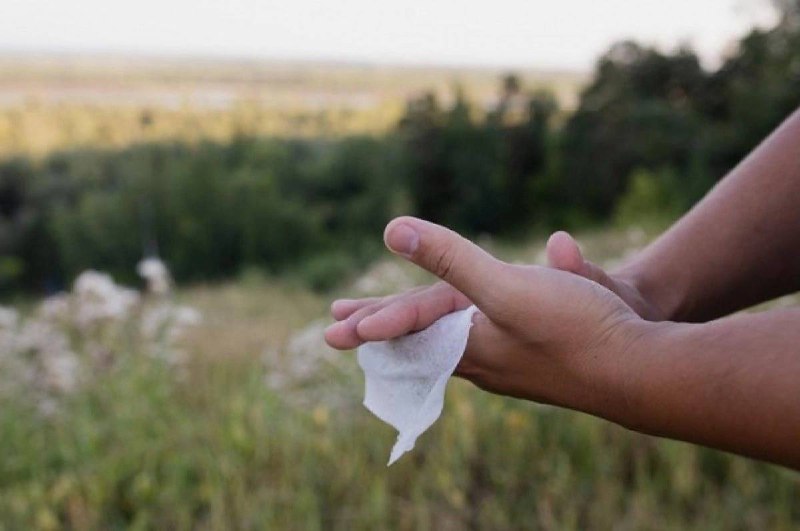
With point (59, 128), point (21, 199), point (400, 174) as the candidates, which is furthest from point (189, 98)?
point (400, 174)

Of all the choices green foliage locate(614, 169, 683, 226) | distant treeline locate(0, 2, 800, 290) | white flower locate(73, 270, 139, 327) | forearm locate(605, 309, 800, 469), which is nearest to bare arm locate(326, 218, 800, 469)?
forearm locate(605, 309, 800, 469)

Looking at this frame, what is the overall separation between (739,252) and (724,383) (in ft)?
2.01

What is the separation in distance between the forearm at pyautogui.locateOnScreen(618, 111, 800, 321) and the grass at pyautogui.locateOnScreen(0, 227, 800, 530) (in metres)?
1.13

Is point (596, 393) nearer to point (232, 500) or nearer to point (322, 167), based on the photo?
point (232, 500)

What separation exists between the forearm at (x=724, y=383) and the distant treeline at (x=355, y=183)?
2511cm

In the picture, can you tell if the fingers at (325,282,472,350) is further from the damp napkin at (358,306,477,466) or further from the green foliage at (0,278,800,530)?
the green foliage at (0,278,800,530)

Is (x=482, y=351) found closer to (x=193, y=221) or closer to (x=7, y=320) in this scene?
→ (x=7, y=320)

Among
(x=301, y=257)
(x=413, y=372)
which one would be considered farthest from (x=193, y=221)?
(x=413, y=372)

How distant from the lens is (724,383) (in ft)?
3.28

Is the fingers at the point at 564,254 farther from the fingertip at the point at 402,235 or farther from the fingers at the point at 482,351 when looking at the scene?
the fingertip at the point at 402,235

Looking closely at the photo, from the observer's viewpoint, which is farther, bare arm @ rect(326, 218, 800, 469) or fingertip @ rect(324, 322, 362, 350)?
fingertip @ rect(324, 322, 362, 350)

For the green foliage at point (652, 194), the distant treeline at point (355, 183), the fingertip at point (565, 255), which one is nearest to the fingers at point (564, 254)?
the fingertip at point (565, 255)

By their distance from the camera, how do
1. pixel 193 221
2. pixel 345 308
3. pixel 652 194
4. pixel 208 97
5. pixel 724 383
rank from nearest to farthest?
1. pixel 724 383
2. pixel 345 308
3. pixel 652 194
4. pixel 193 221
5. pixel 208 97

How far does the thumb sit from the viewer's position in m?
1.16
